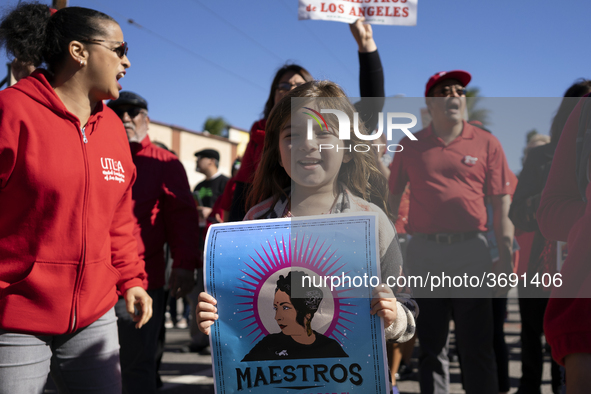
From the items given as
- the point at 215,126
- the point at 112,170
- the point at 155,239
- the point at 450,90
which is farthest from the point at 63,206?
the point at 215,126

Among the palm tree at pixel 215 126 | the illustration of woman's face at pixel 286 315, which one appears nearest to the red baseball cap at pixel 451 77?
the illustration of woman's face at pixel 286 315

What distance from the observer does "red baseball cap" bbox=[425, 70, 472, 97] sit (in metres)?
3.17

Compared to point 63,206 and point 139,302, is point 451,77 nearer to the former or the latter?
point 139,302

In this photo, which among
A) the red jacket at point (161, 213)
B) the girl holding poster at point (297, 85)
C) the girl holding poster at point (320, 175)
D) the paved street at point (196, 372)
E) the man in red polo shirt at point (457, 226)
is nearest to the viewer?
the girl holding poster at point (320, 175)

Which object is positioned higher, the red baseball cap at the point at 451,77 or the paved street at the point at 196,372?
the red baseball cap at the point at 451,77

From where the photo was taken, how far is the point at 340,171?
70.6 inches

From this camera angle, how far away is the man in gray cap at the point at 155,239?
284cm

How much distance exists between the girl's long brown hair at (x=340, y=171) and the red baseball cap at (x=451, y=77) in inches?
64.5

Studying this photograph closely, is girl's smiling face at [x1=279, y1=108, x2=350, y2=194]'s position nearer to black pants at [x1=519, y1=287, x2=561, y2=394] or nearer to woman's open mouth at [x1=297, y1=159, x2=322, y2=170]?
woman's open mouth at [x1=297, y1=159, x2=322, y2=170]

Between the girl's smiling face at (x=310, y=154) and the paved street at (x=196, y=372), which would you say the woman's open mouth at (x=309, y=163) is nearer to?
the girl's smiling face at (x=310, y=154)

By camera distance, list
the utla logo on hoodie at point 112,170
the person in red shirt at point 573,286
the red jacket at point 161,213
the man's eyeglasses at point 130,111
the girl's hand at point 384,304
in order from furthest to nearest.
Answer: the man's eyeglasses at point 130,111, the red jacket at point 161,213, the utla logo on hoodie at point 112,170, the girl's hand at point 384,304, the person in red shirt at point 573,286

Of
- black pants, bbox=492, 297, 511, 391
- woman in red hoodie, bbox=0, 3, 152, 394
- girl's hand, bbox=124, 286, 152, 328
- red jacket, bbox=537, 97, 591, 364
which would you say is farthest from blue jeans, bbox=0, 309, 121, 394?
black pants, bbox=492, 297, 511, 391

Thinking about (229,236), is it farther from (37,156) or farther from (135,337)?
(135,337)

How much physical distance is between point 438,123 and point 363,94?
34.7 inches
